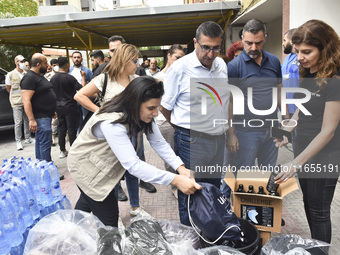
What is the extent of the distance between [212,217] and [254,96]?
5.25ft

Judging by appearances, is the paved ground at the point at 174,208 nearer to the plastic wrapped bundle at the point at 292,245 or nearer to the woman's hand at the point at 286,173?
the plastic wrapped bundle at the point at 292,245

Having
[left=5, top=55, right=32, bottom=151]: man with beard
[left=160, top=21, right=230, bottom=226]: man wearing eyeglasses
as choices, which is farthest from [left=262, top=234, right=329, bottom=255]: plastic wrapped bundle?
[left=5, top=55, right=32, bottom=151]: man with beard

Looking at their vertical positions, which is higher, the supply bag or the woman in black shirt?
the woman in black shirt

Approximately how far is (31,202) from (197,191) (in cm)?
140

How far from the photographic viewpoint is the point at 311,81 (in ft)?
7.17

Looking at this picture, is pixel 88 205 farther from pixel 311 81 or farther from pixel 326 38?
pixel 326 38

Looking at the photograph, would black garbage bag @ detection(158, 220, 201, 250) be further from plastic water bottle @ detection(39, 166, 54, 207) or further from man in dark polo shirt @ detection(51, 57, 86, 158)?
man in dark polo shirt @ detection(51, 57, 86, 158)

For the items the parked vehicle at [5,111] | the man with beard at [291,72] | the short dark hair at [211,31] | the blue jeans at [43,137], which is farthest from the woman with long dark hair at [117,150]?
the parked vehicle at [5,111]

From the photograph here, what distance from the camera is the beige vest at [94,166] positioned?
2.10 meters

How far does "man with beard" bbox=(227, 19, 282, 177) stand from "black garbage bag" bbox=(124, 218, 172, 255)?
1535 mm

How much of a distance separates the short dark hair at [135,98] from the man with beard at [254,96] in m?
1.33

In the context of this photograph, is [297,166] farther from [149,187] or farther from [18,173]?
[149,187]

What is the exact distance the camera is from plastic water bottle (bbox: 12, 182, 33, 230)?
2.24m

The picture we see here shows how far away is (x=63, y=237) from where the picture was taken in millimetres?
1813
